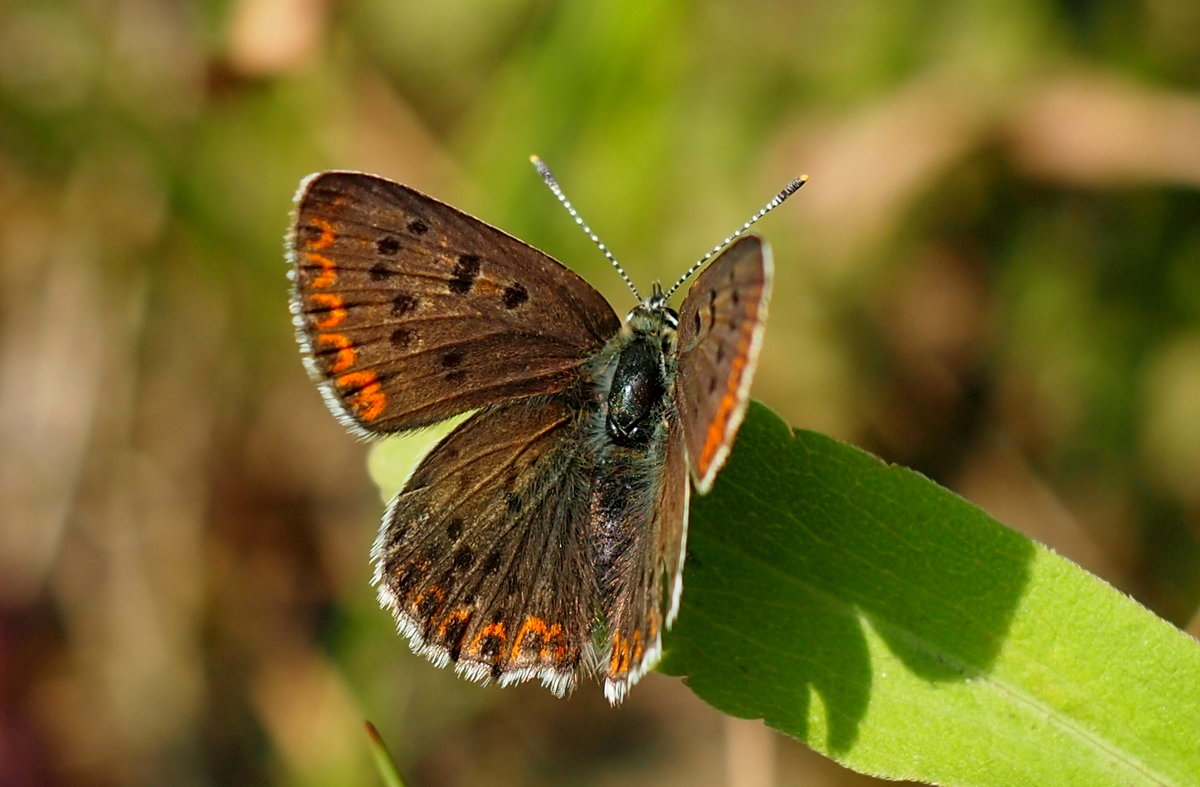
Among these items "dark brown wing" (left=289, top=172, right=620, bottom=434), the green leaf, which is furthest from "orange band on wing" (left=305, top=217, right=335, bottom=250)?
the green leaf

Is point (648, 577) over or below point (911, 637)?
below

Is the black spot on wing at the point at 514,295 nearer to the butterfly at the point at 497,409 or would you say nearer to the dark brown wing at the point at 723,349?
the butterfly at the point at 497,409

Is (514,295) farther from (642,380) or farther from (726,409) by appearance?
(726,409)

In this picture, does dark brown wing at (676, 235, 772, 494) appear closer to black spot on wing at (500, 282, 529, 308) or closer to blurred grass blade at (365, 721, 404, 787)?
black spot on wing at (500, 282, 529, 308)

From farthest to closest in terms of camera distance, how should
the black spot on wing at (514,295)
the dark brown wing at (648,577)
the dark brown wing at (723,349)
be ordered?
the black spot on wing at (514,295) → the dark brown wing at (648,577) → the dark brown wing at (723,349)

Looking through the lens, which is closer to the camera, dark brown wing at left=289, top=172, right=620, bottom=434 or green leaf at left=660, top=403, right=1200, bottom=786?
green leaf at left=660, top=403, right=1200, bottom=786

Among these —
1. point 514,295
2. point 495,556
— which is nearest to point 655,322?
Result: point 514,295

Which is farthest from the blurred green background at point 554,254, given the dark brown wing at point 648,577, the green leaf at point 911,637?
the green leaf at point 911,637
